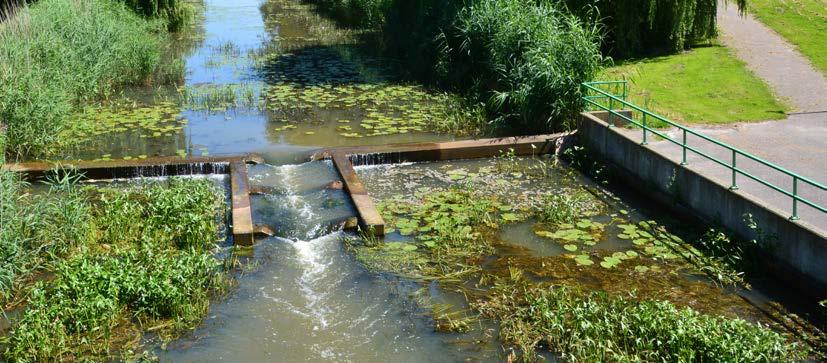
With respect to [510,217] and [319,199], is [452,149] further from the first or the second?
[510,217]

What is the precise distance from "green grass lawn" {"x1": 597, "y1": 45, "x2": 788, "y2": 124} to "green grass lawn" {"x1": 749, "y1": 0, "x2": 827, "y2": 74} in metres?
1.86

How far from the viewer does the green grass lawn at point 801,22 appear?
21.0 metres

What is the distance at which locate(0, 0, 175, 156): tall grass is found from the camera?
51.1 feet

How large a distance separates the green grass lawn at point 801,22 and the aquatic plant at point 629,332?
12.5 m

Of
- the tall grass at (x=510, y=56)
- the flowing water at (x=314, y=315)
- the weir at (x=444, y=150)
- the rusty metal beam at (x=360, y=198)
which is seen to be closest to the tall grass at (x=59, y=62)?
the weir at (x=444, y=150)

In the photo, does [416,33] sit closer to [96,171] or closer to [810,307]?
[96,171]

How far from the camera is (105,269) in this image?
10.3m

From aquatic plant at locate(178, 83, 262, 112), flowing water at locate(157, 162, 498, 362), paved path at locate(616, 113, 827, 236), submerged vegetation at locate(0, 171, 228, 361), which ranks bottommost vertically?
flowing water at locate(157, 162, 498, 362)

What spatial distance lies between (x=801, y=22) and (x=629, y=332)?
1791cm

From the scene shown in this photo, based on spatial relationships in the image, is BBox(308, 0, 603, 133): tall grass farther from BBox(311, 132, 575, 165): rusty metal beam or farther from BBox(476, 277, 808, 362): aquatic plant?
BBox(476, 277, 808, 362): aquatic plant

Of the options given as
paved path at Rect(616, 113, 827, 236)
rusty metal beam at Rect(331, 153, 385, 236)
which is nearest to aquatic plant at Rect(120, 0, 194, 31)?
rusty metal beam at Rect(331, 153, 385, 236)

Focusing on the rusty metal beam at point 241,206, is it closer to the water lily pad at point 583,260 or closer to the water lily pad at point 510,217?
the water lily pad at point 510,217

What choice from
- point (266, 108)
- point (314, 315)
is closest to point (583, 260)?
point (314, 315)

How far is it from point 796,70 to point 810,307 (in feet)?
36.5
